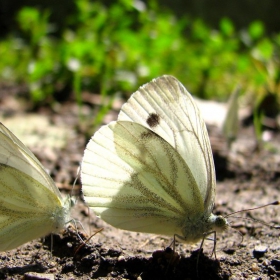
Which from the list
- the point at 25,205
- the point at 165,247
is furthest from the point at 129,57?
the point at 25,205

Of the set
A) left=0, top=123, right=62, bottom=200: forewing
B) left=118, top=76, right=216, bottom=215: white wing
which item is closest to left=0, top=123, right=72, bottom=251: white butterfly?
left=0, top=123, right=62, bottom=200: forewing

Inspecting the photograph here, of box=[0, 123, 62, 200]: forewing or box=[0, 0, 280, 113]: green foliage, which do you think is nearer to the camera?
box=[0, 123, 62, 200]: forewing

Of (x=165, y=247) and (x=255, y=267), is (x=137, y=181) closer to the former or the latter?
(x=165, y=247)

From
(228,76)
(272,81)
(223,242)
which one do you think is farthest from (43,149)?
(228,76)

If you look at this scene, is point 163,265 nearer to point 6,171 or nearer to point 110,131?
point 110,131

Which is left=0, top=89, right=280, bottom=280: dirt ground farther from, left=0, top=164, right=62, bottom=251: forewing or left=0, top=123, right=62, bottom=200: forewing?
left=0, top=123, right=62, bottom=200: forewing

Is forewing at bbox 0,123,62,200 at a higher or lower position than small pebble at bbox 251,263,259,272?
higher
